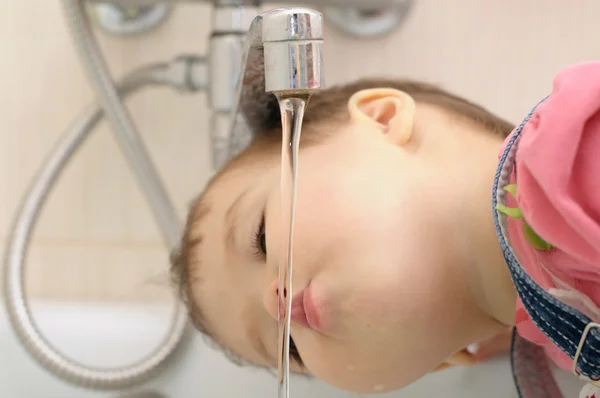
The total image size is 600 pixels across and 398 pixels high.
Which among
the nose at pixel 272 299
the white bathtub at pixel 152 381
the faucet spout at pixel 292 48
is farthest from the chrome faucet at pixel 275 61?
the white bathtub at pixel 152 381

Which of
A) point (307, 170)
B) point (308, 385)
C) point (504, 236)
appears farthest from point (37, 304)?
point (504, 236)

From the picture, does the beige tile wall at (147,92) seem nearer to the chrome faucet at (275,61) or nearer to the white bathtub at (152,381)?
the white bathtub at (152,381)

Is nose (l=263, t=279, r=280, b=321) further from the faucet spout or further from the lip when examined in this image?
the faucet spout

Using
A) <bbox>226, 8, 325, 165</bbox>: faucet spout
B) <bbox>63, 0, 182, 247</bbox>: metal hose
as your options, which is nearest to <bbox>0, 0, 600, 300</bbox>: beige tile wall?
<bbox>63, 0, 182, 247</bbox>: metal hose

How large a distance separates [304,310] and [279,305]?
2cm

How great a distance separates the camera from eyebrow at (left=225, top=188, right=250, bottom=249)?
1.91ft

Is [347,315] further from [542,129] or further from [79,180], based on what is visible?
[79,180]

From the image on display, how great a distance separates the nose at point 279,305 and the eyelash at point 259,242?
0.10ft

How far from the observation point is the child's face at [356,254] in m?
0.51

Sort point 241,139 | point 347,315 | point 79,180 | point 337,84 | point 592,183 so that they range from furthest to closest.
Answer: point 79,180 → point 337,84 → point 241,139 → point 347,315 → point 592,183

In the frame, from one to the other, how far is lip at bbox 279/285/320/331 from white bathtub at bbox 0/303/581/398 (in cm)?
17

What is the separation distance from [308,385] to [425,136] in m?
0.31

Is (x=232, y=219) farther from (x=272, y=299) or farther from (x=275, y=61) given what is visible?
(x=275, y=61)

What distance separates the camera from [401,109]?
23.0 inches
